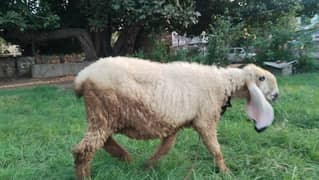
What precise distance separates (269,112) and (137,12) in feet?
20.4

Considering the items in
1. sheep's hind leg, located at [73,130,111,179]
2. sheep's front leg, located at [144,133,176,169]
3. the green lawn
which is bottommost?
the green lawn

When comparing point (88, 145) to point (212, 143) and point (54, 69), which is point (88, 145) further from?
point (54, 69)

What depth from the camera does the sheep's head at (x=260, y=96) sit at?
11.4 feet

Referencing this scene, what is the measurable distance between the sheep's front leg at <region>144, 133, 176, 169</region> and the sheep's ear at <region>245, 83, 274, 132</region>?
2.37 feet

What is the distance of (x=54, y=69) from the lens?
516 inches

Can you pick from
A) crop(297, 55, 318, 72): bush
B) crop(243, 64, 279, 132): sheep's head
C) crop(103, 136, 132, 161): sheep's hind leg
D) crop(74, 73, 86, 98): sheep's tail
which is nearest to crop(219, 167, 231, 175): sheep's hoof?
crop(243, 64, 279, 132): sheep's head

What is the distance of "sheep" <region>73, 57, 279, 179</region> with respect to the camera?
10.4 ft

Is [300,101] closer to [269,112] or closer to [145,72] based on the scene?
[269,112]

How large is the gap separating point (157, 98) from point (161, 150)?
68 cm

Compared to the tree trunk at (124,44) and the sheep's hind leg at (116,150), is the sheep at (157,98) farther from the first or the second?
the tree trunk at (124,44)

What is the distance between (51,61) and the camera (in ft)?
44.5

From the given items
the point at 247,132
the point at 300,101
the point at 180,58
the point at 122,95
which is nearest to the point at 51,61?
the point at 180,58

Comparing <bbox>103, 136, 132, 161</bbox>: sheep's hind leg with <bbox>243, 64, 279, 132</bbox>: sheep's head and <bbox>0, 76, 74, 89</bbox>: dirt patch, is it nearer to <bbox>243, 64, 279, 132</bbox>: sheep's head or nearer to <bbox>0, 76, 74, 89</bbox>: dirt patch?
<bbox>243, 64, 279, 132</bbox>: sheep's head

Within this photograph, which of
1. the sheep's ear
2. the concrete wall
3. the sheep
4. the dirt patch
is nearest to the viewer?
the sheep
